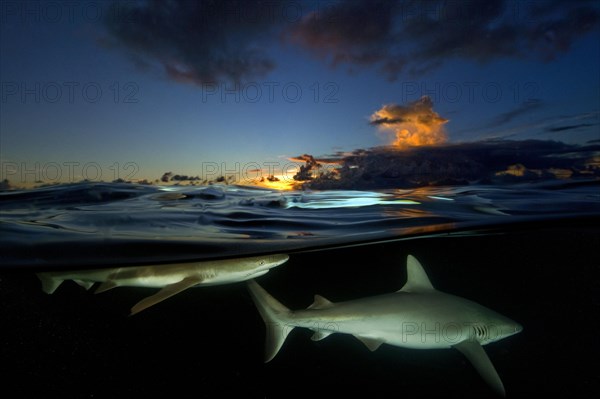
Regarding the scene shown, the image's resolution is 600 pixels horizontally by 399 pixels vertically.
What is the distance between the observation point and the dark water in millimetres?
6336

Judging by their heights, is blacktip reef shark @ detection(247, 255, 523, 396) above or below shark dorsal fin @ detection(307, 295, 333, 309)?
below

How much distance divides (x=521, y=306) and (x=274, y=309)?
17.6 m

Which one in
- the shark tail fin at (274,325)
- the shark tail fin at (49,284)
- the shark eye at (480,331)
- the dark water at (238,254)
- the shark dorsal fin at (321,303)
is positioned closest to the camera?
the shark dorsal fin at (321,303)

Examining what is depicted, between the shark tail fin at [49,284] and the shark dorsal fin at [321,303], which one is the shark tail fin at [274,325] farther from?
the shark tail fin at [49,284]

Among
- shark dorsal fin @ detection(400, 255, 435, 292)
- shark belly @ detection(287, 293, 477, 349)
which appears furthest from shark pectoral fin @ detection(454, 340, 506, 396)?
shark dorsal fin @ detection(400, 255, 435, 292)

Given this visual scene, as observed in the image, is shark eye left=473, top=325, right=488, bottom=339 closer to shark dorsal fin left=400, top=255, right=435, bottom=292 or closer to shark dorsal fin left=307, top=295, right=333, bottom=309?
shark dorsal fin left=400, top=255, right=435, bottom=292

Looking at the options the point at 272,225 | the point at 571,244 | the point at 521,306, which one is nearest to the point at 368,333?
the point at 272,225

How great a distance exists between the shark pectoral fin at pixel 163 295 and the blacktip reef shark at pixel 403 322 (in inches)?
40.2

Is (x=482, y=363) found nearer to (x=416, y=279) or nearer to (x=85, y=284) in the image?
(x=416, y=279)

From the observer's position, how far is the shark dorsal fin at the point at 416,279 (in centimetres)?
538

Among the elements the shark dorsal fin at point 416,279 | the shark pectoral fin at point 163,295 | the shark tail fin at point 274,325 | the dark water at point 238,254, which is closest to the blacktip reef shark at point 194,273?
the shark pectoral fin at point 163,295

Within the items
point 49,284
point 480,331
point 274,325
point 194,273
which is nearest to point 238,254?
point 194,273

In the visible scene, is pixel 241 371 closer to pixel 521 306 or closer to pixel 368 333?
pixel 368 333

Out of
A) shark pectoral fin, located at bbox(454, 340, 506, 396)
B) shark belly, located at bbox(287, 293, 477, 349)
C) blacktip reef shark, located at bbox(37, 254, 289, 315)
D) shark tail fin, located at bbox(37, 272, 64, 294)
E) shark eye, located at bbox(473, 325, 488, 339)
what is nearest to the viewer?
shark pectoral fin, located at bbox(454, 340, 506, 396)
